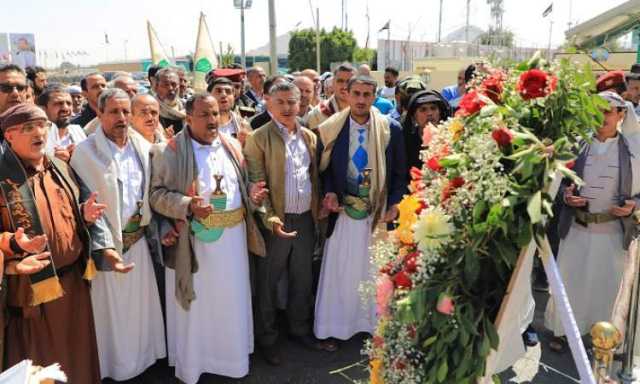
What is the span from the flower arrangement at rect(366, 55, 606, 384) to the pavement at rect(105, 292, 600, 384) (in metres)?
1.90

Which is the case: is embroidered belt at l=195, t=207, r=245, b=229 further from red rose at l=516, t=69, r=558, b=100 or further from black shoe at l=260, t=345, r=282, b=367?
red rose at l=516, t=69, r=558, b=100

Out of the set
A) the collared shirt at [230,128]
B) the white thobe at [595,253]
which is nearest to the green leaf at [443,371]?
the white thobe at [595,253]

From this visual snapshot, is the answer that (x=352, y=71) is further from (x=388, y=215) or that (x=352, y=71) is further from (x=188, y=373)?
(x=188, y=373)

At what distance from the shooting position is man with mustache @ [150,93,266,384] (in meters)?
3.44

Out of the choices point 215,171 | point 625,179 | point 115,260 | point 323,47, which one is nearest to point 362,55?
point 323,47

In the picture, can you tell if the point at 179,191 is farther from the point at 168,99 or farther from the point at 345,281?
the point at 168,99

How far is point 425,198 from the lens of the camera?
75.5 inches

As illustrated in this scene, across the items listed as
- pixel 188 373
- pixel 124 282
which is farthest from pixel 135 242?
pixel 188 373

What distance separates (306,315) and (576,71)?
3041 millimetres

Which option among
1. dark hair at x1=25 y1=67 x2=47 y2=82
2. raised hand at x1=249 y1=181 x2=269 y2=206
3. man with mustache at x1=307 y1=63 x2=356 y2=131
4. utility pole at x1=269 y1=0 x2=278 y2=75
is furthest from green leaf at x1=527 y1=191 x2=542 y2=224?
utility pole at x1=269 y1=0 x2=278 y2=75

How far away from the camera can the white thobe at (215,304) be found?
3.55 meters

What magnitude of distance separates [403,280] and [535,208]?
0.57 m

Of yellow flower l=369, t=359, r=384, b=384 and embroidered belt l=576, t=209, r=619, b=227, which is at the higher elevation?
embroidered belt l=576, t=209, r=619, b=227

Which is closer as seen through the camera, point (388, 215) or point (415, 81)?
point (388, 215)
